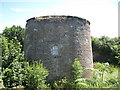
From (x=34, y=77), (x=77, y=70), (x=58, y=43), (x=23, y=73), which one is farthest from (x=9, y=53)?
(x=77, y=70)

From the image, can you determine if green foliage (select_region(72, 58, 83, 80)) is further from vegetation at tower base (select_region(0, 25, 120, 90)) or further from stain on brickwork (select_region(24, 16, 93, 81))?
stain on brickwork (select_region(24, 16, 93, 81))

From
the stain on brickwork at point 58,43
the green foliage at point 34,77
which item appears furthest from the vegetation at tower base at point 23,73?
the stain on brickwork at point 58,43

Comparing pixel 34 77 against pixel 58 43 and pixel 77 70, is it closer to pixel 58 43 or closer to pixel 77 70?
pixel 77 70

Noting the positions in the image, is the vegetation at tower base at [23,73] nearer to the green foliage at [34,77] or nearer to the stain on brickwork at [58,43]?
the green foliage at [34,77]

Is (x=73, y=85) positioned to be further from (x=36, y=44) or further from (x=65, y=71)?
(x=36, y=44)

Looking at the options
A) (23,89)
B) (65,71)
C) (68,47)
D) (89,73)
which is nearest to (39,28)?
(68,47)

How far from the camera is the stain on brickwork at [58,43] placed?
29.0 ft

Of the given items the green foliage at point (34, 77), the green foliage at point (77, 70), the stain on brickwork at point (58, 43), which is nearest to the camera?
the green foliage at point (34, 77)

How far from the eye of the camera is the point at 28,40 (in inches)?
383

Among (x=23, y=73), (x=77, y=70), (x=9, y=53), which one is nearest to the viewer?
(x=9, y=53)

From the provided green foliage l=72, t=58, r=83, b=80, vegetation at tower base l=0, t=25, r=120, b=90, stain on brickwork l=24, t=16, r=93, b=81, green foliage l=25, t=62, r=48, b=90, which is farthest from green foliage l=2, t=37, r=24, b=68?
green foliage l=72, t=58, r=83, b=80

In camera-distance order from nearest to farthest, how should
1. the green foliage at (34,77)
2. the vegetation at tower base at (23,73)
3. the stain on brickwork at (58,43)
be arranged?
1. the vegetation at tower base at (23,73)
2. the green foliage at (34,77)
3. the stain on brickwork at (58,43)

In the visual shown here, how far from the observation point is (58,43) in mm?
8922

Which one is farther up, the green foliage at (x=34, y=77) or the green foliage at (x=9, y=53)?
the green foliage at (x=9, y=53)
